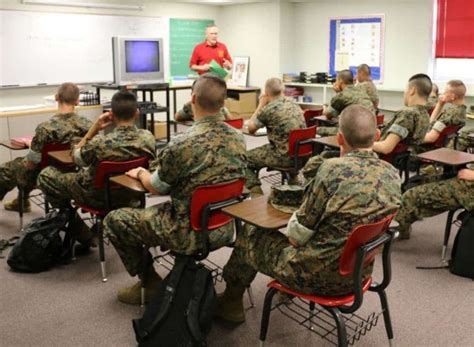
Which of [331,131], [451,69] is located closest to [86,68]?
[331,131]

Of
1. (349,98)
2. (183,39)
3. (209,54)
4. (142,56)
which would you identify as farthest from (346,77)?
(183,39)

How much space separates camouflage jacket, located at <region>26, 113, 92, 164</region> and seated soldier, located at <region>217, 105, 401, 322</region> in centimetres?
214

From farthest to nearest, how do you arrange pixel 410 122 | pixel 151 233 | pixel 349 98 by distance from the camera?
pixel 349 98
pixel 410 122
pixel 151 233

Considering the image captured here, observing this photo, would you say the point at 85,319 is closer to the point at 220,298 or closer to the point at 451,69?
the point at 220,298

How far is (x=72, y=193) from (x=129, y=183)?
2.64 feet

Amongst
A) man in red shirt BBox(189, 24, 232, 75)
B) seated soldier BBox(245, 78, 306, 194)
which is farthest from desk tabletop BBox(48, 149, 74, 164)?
man in red shirt BBox(189, 24, 232, 75)

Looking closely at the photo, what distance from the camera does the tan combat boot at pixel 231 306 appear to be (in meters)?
2.76

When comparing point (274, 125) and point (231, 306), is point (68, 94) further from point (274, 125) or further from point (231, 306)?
point (231, 306)

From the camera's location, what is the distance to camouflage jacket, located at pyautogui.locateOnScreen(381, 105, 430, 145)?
3.95 metres

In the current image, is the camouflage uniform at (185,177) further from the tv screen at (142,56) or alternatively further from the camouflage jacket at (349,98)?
the tv screen at (142,56)

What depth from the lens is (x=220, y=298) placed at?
2818 mm

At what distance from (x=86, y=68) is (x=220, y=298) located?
6405mm

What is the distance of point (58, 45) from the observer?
7.93 m

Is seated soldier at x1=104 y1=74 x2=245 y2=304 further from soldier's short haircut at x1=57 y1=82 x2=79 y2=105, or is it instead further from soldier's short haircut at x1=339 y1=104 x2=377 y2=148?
soldier's short haircut at x1=57 y1=82 x2=79 y2=105
